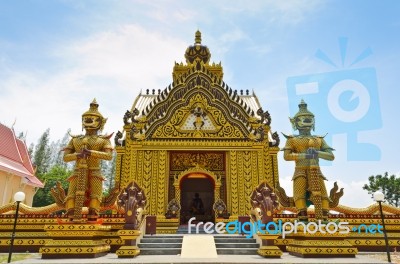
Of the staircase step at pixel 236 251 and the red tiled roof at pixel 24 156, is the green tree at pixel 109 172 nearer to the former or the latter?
the red tiled roof at pixel 24 156

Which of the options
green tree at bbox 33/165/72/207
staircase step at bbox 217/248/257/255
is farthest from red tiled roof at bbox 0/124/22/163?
staircase step at bbox 217/248/257/255

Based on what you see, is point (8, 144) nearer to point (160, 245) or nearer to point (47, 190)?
point (47, 190)

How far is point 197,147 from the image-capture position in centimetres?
1405

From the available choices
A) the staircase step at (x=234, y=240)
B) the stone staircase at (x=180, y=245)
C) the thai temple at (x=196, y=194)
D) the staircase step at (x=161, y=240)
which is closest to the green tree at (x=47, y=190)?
the thai temple at (x=196, y=194)

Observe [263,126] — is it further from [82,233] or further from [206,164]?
[82,233]

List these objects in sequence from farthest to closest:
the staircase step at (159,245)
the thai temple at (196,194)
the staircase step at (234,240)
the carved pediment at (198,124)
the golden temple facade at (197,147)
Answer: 1. the carved pediment at (198,124)
2. the golden temple facade at (197,147)
3. the staircase step at (234,240)
4. the staircase step at (159,245)
5. the thai temple at (196,194)

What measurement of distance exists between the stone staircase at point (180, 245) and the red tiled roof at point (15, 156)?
15.8 m

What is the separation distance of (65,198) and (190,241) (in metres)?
4.29

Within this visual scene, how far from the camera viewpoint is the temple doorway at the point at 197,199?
15914 millimetres

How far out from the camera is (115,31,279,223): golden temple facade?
1372cm

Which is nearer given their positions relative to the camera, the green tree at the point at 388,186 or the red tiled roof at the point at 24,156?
the red tiled roof at the point at 24,156

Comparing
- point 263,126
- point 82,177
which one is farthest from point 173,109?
point 82,177

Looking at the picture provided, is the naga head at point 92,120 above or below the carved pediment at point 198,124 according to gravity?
below

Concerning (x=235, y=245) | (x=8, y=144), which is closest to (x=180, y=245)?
(x=235, y=245)
